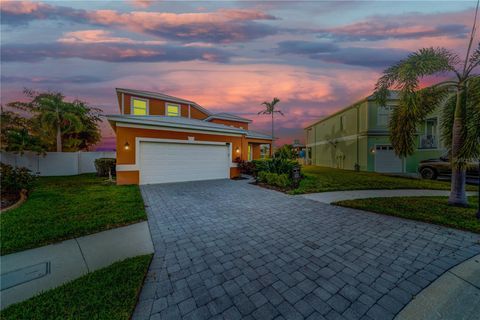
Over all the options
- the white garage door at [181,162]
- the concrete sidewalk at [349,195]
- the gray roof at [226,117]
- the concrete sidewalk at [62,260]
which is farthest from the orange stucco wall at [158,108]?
the concrete sidewalk at [349,195]

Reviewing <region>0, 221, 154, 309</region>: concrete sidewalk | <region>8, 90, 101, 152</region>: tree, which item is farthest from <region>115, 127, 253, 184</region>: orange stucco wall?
<region>8, 90, 101, 152</region>: tree

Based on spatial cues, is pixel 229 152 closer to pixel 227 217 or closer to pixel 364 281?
pixel 227 217

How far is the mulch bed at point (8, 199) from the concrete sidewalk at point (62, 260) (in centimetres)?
392

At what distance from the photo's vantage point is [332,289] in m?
2.02

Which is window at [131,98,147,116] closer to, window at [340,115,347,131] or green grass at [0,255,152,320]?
green grass at [0,255,152,320]

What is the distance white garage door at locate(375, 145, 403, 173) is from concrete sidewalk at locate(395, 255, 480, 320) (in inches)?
577

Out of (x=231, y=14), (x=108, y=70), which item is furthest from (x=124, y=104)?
(x=231, y=14)

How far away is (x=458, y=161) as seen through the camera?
15.9 feet

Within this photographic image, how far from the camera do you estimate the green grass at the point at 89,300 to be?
5.41 ft

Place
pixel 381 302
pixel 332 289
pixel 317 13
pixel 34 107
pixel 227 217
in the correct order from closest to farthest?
pixel 381 302, pixel 332 289, pixel 227 217, pixel 317 13, pixel 34 107

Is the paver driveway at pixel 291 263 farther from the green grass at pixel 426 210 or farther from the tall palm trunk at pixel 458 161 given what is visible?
the tall palm trunk at pixel 458 161

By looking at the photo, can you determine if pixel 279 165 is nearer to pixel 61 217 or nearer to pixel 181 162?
pixel 181 162

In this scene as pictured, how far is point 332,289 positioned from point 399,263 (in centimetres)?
134

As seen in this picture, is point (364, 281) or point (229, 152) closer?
point (364, 281)
